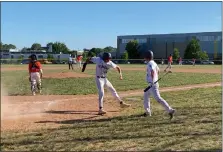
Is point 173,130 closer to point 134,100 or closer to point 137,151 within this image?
point 137,151

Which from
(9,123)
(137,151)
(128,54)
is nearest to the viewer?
(137,151)

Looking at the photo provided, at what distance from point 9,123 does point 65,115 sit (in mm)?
1714

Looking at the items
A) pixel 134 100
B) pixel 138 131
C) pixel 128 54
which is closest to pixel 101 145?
pixel 138 131

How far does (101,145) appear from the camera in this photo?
6.16m

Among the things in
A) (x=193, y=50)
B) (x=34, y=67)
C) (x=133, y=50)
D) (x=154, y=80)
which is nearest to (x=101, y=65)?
(x=154, y=80)

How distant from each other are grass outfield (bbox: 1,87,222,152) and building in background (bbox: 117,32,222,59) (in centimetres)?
8211

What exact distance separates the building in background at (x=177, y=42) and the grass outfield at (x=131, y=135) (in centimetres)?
8211

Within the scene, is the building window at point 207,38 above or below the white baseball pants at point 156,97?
above

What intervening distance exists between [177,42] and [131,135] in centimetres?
9060

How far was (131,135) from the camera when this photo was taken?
6.93m

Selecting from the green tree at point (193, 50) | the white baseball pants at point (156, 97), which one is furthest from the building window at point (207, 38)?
the white baseball pants at point (156, 97)

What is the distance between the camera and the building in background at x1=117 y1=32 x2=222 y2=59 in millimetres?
90312

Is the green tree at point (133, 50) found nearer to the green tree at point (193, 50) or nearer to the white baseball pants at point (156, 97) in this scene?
the green tree at point (193, 50)

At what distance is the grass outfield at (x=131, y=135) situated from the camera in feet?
19.9
